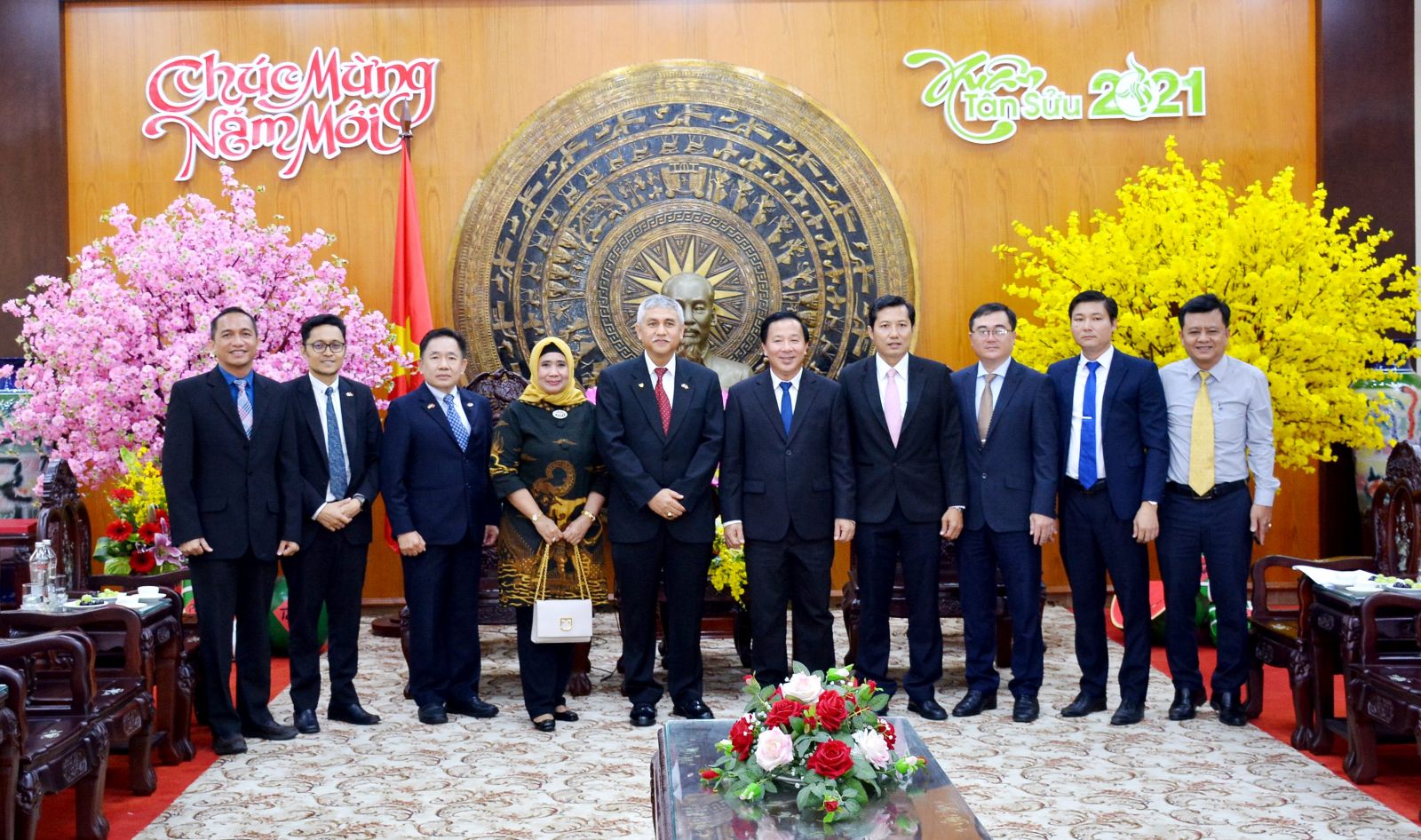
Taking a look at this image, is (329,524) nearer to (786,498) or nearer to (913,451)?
(786,498)

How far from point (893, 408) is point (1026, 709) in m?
1.16

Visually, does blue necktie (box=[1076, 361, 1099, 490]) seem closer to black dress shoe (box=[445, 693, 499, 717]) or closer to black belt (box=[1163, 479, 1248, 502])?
black belt (box=[1163, 479, 1248, 502])

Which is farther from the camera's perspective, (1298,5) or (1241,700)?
(1298,5)

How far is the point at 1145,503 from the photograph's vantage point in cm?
449

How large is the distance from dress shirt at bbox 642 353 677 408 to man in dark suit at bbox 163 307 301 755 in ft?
4.10

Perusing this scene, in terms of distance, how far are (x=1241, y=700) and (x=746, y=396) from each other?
213 centimetres

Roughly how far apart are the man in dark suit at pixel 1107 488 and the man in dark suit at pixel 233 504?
2.74 meters

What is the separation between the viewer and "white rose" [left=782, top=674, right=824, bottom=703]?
2723mm

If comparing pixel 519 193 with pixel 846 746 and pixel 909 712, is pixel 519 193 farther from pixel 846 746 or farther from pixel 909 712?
pixel 846 746

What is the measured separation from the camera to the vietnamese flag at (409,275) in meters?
6.47

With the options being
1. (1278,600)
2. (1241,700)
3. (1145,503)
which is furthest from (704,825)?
(1278,600)

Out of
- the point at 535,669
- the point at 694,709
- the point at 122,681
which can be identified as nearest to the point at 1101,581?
the point at 694,709

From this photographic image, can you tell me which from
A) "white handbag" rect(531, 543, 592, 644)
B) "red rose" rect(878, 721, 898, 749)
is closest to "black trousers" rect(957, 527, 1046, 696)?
"white handbag" rect(531, 543, 592, 644)

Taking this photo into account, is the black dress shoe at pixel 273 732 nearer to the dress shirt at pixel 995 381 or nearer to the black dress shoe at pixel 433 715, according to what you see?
the black dress shoe at pixel 433 715
